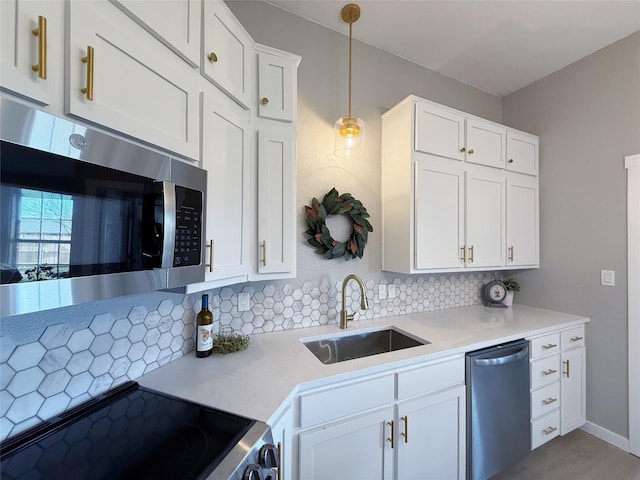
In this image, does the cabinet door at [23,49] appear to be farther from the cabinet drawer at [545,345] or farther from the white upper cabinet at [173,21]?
the cabinet drawer at [545,345]

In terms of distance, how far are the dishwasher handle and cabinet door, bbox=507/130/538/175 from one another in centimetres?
148

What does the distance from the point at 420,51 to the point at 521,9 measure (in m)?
0.67

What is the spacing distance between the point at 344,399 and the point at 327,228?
3.42 feet

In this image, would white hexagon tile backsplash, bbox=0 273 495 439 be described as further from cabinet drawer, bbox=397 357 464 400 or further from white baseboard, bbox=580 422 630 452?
white baseboard, bbox=580 422 630 452

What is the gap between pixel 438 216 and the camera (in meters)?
1.97

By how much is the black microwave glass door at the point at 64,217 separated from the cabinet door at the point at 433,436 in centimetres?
143

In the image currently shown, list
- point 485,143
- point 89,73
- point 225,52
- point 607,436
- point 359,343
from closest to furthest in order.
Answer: point 89,73
point 225,52
point 359,343
point 607,436
point 485,143

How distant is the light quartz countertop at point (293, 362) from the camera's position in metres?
1.03

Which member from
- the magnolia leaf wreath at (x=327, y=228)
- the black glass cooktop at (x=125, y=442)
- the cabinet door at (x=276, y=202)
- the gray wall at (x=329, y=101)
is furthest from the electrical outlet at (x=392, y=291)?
the black glass cooktop at (x=125, y=442)

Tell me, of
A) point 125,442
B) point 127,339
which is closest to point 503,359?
point 125,442

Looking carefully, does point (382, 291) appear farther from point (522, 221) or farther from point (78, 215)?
point (78, 215)

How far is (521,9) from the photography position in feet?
5.99

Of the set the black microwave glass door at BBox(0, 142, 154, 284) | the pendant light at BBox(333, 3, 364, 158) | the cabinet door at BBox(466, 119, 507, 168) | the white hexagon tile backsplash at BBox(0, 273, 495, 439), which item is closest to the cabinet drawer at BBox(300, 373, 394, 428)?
the white hexagon tile backsplash at BBox(0, 273, 495, 439)

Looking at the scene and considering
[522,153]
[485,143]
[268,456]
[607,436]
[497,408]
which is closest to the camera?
[268,456]
